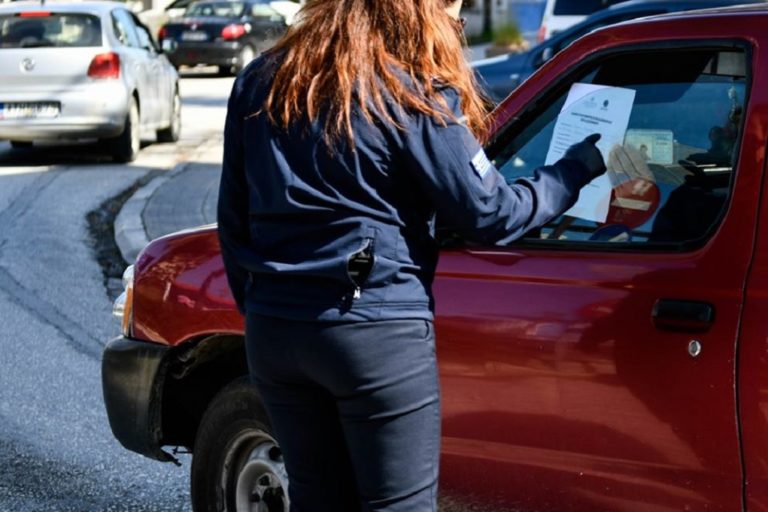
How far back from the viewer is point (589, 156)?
10.9 feet

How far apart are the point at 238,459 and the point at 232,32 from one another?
986 inches

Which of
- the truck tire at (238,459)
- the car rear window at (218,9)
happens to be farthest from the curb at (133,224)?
the car rear window at (218,9)

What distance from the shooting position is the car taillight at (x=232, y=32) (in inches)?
1133

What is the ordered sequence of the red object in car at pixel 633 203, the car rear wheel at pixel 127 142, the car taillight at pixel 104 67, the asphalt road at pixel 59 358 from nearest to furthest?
the red object in car at pixel 633 203, the asphalt road at pixel 59 358, the car taillight at pixel 104 67, the car rear wheel at pixel 127 142

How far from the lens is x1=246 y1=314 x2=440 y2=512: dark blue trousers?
2998 millimetres

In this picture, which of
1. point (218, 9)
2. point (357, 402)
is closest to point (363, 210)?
point (357, 402)

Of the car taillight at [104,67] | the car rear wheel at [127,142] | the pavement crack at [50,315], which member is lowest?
the car rear wheel at [127,142]

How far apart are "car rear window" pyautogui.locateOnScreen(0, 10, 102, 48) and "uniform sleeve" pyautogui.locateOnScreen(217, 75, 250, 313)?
1253cm

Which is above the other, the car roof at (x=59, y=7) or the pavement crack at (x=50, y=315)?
the pavement crack at (x=50, y=315)

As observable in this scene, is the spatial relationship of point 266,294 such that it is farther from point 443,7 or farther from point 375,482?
point 443,7

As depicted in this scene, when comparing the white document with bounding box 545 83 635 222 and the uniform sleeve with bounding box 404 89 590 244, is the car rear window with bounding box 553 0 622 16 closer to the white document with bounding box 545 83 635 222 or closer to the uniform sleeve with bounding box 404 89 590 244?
the white document with bounding box 545 83 635 222

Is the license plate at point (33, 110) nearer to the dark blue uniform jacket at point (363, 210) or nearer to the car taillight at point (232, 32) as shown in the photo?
the dark blue uniform jacket at point (363, 210)

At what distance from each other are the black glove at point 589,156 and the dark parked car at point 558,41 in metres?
7.55

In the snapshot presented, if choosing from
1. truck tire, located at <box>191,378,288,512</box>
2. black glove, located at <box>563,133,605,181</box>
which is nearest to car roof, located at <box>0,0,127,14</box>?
truck tire, located at <box>191,378,288,512</box>
